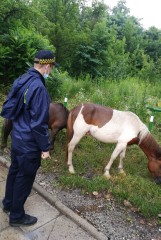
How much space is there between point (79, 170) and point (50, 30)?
36.6 feet

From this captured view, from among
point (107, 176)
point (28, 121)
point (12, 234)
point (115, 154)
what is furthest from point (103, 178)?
point (28, 121)

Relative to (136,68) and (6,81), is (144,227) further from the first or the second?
(136,68)

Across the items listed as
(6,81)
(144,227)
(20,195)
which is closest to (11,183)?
(20,195)

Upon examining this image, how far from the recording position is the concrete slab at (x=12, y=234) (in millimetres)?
3246

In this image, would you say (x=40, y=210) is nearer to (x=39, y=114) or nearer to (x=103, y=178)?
(x=103, y=178)

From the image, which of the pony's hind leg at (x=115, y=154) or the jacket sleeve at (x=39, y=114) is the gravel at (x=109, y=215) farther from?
the jacket sleeve at (x=39, y=114)

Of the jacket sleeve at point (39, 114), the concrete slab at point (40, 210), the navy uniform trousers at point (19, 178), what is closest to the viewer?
the jacket sleeve at point (39, 114)

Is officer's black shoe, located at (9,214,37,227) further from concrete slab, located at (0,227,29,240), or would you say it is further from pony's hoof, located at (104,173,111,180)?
pony's hoof, located at (104,173,111,180)

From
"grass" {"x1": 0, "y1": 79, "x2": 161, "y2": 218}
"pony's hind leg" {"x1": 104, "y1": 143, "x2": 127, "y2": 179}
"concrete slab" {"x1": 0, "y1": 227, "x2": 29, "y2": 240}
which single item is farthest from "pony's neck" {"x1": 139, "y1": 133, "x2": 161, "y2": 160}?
"concrete slab" {"x1": 0, "y1": 227, "x2": 29, "y2": 240}

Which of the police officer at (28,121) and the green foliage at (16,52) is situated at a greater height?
the green foliage at (16,52)

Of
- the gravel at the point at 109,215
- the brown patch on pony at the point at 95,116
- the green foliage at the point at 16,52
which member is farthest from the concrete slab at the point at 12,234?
the green foliage at the point at 16,52

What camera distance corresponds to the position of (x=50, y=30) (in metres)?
14.5

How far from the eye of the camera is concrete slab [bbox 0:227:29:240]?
325 cm

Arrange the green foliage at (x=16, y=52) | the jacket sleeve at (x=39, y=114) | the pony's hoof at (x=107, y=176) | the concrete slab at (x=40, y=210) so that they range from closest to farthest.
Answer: the jacket sleeve at (x=39, y=114) < the concrete slab at (x=40, y=210) < the pony's hoof at (x=107, y=176) < the green foliage at (x=16, y=52)
